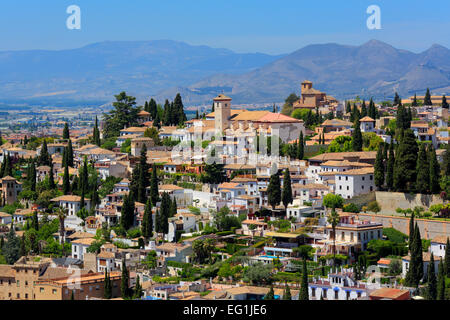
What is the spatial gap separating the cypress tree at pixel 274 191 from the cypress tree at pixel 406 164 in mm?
4744

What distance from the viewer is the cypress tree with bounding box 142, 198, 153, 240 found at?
112ft

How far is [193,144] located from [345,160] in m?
11.1

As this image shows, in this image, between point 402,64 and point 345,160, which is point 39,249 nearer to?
point 345,160

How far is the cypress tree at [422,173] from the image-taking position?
30.2 metres

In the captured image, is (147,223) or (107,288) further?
(147,223)

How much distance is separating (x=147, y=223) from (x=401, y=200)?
405 inches

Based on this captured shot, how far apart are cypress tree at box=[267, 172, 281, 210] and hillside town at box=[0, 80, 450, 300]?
0.05 meters

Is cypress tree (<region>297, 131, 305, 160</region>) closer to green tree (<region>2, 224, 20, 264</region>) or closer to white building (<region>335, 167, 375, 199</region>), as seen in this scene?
white building (<region>335, 167, 375, 199</region>)

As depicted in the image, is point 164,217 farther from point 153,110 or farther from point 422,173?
point 153,110

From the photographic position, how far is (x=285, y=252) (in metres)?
29.4

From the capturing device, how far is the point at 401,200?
3103cm

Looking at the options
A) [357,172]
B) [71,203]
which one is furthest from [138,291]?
[71,203]
